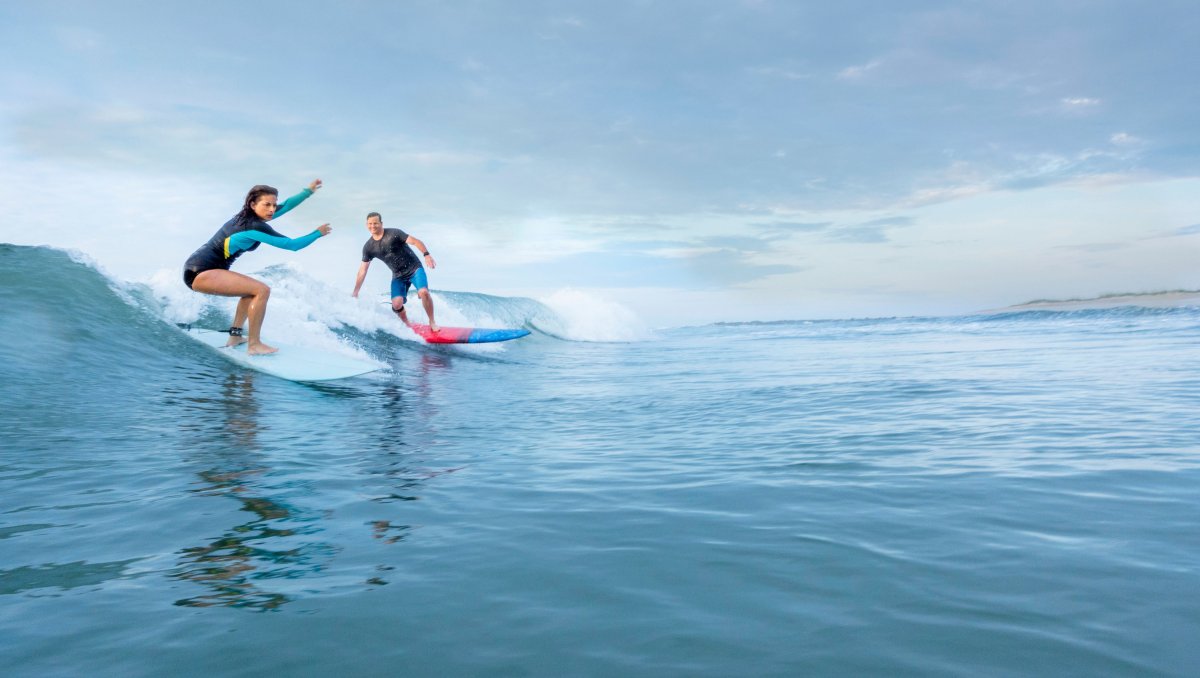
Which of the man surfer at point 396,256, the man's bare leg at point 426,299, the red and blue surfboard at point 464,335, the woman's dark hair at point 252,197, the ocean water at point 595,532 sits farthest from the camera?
the red and blue surfboard at point 464,335

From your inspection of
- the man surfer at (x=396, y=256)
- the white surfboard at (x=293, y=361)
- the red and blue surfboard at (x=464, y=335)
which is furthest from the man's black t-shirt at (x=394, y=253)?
the white surfboard at (x=293, y=361)

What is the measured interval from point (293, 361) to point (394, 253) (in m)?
4.35

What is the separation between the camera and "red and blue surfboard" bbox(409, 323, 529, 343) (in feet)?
46.9

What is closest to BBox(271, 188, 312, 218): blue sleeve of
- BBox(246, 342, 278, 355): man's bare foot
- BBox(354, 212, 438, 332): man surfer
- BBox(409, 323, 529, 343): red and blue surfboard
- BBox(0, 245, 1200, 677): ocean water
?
BBox(246, 342, 278, 355): man's bare foot

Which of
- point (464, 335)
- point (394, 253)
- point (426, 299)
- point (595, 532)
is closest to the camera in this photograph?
point (595, 532)

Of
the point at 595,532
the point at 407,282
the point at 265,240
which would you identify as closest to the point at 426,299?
the point at 407,282

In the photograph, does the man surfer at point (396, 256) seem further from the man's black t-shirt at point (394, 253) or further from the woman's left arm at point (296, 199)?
the woman's left arm at point (296, 199)

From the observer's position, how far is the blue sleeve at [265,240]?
8.41m

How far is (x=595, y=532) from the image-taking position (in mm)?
3086

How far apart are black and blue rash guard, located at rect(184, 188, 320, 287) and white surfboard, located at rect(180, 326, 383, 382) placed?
1159mm

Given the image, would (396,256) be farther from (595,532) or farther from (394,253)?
(595,532)

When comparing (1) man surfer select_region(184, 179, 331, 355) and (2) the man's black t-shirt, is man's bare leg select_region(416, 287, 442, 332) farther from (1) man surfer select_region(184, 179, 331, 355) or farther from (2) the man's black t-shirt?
(1) man surfer select_region(184, 179, 331, 355)

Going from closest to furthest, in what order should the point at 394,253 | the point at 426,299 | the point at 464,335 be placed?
the point at 394,253, the point at 426,299, the point at 464,335

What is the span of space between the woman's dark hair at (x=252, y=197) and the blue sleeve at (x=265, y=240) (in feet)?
0.80
